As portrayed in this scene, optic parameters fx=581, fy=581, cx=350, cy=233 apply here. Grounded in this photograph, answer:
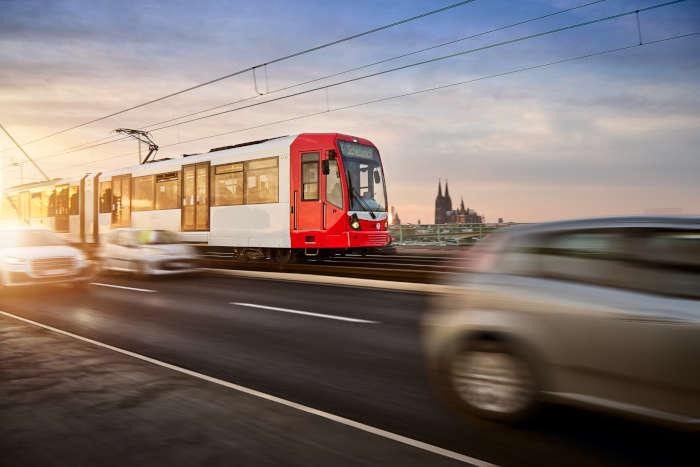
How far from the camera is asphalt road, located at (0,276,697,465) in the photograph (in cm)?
374

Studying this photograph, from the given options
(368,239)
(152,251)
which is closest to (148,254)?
(152,251)

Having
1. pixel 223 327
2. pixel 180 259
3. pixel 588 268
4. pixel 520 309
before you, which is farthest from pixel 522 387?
pixel 180 259

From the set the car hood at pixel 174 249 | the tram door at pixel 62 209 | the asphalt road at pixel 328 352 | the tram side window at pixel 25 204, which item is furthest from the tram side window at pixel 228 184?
the tram side window at pixel 25 204

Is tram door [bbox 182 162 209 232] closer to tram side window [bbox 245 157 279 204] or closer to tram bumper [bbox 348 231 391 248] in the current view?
tram side window [bbox 245 157 279 204]

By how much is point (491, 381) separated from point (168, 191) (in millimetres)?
18402

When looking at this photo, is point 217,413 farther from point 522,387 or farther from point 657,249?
point 657,249

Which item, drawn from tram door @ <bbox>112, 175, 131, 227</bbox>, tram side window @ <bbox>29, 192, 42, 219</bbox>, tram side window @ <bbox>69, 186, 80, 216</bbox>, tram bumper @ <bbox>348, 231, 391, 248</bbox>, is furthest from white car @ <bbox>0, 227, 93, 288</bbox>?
tram side window @ <bbox>29, 192, 42, 219</bbox>

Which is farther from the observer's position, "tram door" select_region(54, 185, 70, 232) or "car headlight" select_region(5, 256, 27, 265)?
"tram door" select_region(54, 185, 70, 232)

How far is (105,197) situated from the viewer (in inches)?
970

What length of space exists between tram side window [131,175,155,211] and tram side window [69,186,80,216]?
5687 mm

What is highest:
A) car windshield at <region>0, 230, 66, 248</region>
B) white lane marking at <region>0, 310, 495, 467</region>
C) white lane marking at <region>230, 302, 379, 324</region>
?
car windshield at <region>0, 230, 66, 248</region>

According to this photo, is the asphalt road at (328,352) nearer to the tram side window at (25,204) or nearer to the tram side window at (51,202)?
the tram side window at (51,202)

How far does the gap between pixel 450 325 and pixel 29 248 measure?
11265 millimetres

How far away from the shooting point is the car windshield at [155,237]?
51.3ft
